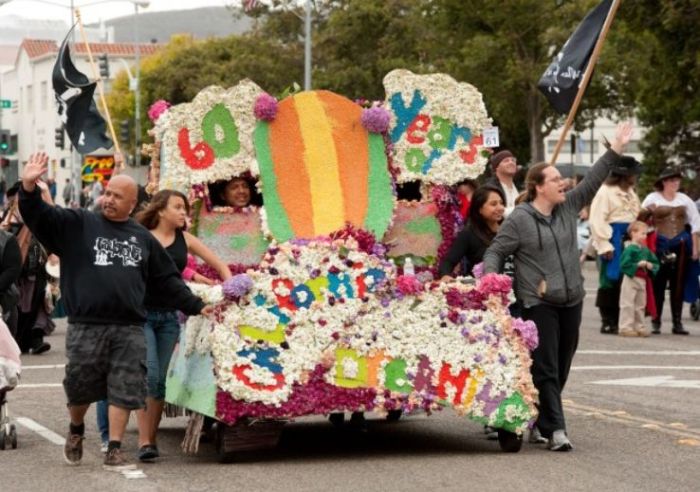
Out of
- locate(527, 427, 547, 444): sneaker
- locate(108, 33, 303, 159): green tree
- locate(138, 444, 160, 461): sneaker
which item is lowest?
locate(138, 444, 160, 461): sneaker

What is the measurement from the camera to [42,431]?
503 inches

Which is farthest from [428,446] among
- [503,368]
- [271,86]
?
[271,86]

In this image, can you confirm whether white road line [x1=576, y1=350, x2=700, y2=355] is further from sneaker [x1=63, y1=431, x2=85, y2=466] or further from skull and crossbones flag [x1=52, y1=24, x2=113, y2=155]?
sneaker [x1=63, y1=431, x2=85, y2=466]

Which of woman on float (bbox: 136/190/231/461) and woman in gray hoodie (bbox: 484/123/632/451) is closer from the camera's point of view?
woman on float (bbox: 136/190/231/461)

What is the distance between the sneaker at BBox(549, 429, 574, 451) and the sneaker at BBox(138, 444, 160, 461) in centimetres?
262

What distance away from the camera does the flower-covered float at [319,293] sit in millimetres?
10875

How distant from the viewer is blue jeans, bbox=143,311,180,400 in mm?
11305

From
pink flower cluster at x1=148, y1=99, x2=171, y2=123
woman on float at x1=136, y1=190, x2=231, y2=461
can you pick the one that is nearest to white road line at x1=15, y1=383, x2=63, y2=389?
pink flower cluster at x1=148, y1=99, x2=171, y2=123

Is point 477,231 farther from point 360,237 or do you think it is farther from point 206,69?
point 206,69

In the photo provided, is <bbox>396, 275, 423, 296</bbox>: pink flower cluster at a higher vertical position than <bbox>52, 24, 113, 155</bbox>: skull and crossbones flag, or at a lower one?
lower

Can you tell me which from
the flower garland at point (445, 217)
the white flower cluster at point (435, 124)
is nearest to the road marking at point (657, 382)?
the flower garland at point (445, 217)

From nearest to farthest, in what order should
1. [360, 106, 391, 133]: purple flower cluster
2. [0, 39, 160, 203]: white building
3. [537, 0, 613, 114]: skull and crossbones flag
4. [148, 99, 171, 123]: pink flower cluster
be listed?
[148, 99, 171, 123]: pink flower cluster, [360, 106, 391, 133]: purple flower cluster, [537, 0, 613, 114]: skull and crossbones flag, [0, 39, 160, 203]: white building

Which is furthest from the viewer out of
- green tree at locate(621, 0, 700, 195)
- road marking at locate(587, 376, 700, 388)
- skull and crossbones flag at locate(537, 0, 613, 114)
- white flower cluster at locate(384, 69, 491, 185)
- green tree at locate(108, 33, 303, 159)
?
green tree at locate(108, 33, 303, 159)

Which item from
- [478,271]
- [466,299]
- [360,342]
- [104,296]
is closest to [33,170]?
[104,296]
